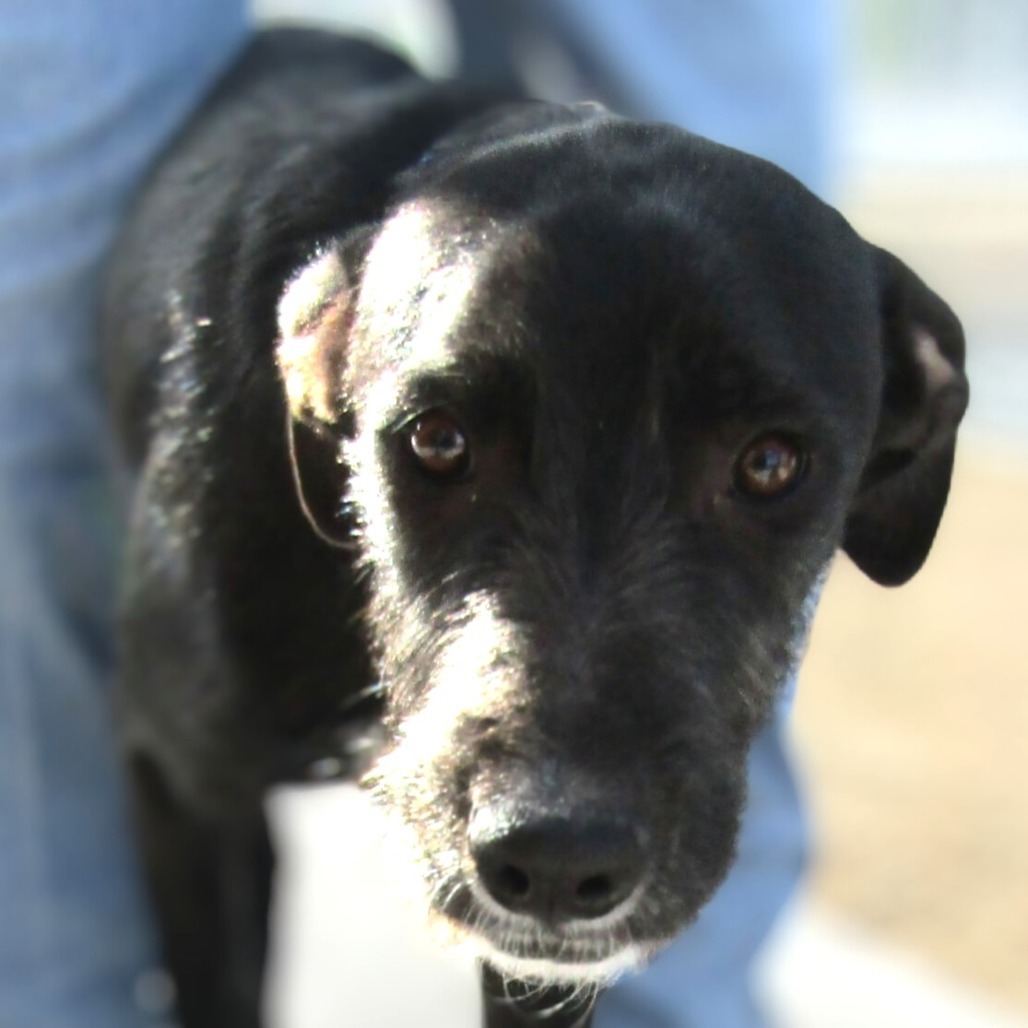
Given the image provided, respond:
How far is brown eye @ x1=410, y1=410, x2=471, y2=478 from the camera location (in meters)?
1.17

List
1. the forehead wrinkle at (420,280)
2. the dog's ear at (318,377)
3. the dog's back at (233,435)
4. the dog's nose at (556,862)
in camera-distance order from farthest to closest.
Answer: the dog's back at (233,435) → the dog's ear at (318,377) → the forehead wrinkle at (420,280) → the dog's nose at (556,862)

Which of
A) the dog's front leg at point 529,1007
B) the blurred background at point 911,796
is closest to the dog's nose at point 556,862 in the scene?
the dog's front leg at point 529,1007

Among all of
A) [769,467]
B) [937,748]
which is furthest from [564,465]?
[937,748]

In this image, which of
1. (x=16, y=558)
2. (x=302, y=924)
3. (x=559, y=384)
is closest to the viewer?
(x=559, y=384)

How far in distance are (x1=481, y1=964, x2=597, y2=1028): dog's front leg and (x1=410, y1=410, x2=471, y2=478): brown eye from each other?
0.39 meters

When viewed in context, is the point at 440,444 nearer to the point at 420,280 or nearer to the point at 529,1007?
the point at 420,280

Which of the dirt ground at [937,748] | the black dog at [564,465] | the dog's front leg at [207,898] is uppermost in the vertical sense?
the black dog at [564,465]

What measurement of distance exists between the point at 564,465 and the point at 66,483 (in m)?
0.86

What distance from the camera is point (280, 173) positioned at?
1.49 metres

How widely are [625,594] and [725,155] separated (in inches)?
12.5

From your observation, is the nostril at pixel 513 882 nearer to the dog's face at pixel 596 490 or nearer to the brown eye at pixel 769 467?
the dog's face at pixel 596 490

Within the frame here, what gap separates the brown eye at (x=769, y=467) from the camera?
1.16 m

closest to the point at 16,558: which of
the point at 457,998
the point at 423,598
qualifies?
the point at 423,598

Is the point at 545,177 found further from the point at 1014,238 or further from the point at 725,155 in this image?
the point at 1014,238
